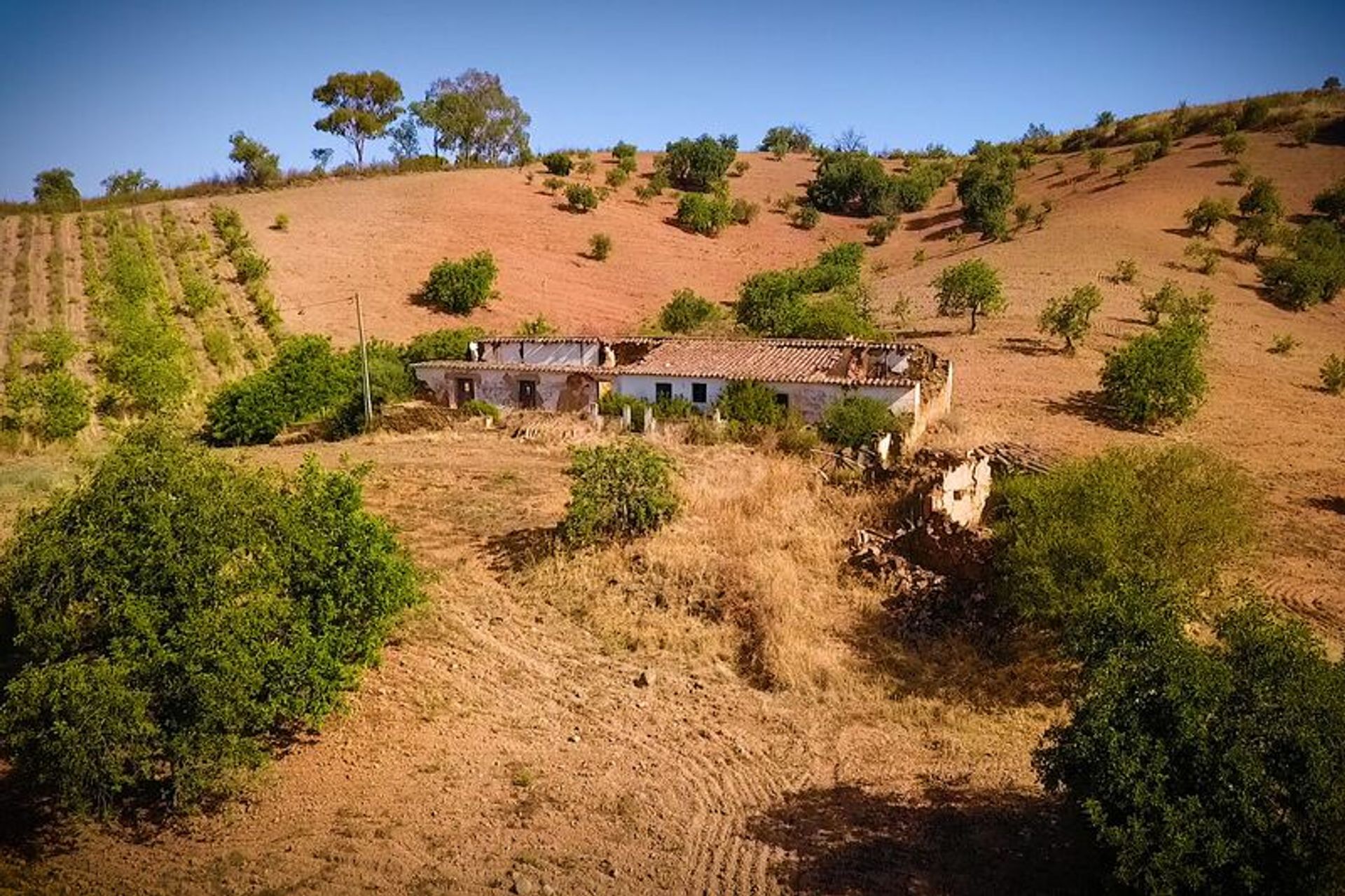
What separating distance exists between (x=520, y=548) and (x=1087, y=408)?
64.3 ft

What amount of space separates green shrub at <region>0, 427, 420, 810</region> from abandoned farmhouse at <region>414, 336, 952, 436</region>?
54.6ft

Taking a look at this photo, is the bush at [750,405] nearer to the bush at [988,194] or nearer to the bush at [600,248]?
the bush at [600,248]

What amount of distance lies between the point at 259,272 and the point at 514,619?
123 ft

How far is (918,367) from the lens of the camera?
26.3 metres

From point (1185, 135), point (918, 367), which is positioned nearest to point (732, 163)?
point (1185, 135)

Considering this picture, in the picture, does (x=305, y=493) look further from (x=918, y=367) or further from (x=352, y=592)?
(x=918, y=367)

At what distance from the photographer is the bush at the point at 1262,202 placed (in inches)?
1890

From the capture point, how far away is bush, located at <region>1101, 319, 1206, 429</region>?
86.9 ft

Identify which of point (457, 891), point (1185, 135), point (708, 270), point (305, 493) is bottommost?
point (457, 891)

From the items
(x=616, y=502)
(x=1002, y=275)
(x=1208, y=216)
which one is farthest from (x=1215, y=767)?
(x=1208, y=216)

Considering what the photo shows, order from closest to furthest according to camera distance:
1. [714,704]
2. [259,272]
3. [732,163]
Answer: [714,704] < [259,272] < [732,163]

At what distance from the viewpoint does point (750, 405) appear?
83.5ft

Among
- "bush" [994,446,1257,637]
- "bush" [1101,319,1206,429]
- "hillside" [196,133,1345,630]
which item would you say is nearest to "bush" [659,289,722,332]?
"hillside" [196,133,1345,630]

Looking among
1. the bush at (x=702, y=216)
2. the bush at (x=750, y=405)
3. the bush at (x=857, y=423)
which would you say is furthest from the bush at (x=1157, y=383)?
the bush at (x=702, y=216)
